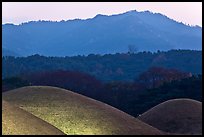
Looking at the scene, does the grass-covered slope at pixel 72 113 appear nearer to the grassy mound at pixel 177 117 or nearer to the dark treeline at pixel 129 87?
the grassy mound at pixel 177 117

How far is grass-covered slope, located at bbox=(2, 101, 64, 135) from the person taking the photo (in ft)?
64.3

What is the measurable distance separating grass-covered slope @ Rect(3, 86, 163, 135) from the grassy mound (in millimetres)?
5176

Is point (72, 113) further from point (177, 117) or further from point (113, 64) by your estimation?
point (113, 64)

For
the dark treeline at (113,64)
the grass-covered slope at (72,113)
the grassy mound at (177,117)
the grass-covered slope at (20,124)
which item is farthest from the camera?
the dark treeline at (113,64)

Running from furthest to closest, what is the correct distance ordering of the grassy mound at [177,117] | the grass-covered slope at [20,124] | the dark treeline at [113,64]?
the dark treeline at [113,64] → the grassy mound at [177,117] → the grass-covered slope at [20,124]

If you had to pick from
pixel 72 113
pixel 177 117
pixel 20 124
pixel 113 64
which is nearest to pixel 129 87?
pixel 177 117

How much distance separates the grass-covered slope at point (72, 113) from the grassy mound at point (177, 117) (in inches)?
204

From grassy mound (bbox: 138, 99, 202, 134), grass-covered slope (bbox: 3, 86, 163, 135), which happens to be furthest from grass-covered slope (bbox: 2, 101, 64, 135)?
grassy mound (bbox: 138, 99, 202, 134)

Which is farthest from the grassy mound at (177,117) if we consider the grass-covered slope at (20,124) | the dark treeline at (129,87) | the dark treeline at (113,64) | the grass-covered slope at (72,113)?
the dark treeline at (113,64)

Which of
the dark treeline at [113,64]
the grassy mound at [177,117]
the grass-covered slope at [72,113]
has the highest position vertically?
the grass-covered slope at [72,113]

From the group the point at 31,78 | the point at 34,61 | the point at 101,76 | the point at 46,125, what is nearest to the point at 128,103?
the point at 31,78

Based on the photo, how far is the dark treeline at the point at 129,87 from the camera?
52.9m

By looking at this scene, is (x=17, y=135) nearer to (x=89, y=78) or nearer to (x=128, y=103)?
(x=128, y=103)

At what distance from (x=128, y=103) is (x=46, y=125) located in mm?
34122
